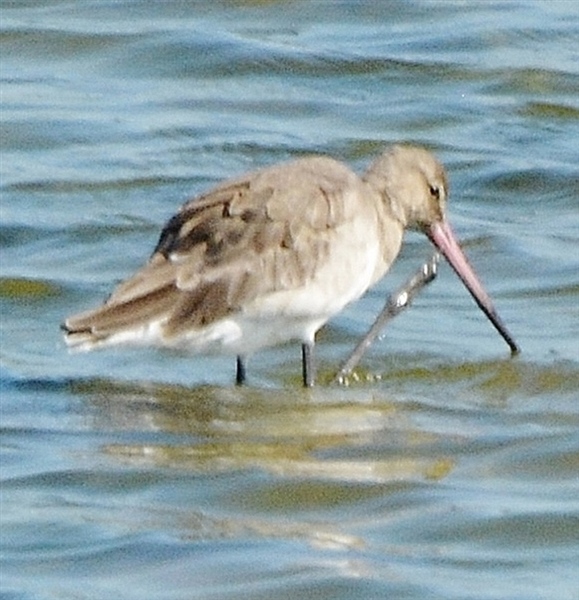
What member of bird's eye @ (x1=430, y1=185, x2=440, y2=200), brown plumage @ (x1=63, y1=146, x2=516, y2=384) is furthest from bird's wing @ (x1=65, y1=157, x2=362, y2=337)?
bird's eye @ (x1=430, y1=185, x2=440, y2=200)

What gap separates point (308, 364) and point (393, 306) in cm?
55

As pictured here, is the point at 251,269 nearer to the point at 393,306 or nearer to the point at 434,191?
the point at 393,306

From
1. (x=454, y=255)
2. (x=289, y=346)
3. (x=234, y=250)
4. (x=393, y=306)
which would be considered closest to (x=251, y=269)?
(x=234, y=250)

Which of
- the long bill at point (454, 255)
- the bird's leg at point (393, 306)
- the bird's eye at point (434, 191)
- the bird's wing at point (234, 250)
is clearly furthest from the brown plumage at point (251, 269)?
the long bill at point (454, 255)

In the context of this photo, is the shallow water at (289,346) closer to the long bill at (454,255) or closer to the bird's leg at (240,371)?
the bird's leg at (240,371)

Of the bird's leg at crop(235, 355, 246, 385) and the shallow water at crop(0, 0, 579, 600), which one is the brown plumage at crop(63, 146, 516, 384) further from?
the shallow water at crop(0, 0, 579, 600)

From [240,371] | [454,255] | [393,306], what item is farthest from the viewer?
[454,255]

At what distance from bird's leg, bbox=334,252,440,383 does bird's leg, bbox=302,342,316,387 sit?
139 mm

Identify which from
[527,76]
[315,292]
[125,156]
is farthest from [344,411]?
[527,76]

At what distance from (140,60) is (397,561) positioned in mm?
7195

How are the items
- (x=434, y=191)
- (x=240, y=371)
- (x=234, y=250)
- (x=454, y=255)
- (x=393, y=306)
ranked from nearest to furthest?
(x=234, y=250) → (x=240, y=371) → (x=393, y=306) → (x=434, y=191) → (x=454, y=255)

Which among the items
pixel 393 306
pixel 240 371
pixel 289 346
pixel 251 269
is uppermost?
pixel 251 269

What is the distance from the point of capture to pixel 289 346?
9336 mm

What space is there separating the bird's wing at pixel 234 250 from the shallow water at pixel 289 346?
374mm
